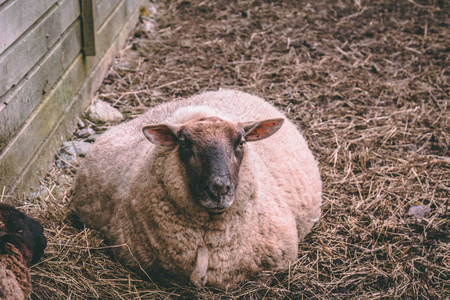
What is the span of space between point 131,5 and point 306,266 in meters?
4.92

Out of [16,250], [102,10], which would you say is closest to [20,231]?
[16,250]

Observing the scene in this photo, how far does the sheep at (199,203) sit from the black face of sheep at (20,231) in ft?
1.91

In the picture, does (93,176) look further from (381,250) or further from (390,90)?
(390,90)

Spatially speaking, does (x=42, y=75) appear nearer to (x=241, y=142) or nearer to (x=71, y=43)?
(x=71, y=43)

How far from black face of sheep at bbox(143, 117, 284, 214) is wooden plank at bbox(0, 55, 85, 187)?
121 centimetres

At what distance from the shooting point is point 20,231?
2814mm

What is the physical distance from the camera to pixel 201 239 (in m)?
3.17

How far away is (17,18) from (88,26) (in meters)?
1.63

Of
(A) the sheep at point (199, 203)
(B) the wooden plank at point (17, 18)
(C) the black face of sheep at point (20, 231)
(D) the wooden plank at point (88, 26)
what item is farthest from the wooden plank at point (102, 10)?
(C) the black face of sheep at point (20, 231)

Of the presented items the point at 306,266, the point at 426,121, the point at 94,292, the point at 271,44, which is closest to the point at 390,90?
the point at 426,121

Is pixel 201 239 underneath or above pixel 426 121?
above

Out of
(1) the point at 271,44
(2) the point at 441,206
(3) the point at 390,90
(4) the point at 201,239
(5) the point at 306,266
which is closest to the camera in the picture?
(4) the point at 201,239

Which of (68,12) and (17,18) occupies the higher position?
(17,18)

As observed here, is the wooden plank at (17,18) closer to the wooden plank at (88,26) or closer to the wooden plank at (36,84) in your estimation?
the wooden plank at (36,84)
